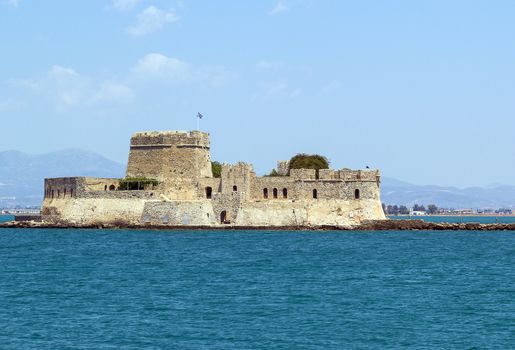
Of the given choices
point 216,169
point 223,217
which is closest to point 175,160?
point 223,217

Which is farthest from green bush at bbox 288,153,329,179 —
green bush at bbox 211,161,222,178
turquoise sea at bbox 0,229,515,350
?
turquoise sea at bbox 0,229,515,350

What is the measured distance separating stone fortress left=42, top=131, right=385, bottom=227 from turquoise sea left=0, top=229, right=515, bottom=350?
7560 millimetres

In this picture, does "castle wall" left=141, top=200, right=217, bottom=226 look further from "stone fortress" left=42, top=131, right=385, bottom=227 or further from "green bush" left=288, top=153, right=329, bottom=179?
"green bush" left=288, top=153, right=329, bottom=179

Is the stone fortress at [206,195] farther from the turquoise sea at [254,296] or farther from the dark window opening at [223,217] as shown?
the turquoise sea at [254,296]

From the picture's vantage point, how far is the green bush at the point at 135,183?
210 ft

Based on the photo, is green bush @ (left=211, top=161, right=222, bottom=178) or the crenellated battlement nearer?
the crenellated battlement

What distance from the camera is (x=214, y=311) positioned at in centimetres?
2786

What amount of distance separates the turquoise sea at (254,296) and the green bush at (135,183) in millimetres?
10585

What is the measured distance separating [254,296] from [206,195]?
33.3 metres

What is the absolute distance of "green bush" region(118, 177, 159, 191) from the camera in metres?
64.0

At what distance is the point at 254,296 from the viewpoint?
3103 centimetres

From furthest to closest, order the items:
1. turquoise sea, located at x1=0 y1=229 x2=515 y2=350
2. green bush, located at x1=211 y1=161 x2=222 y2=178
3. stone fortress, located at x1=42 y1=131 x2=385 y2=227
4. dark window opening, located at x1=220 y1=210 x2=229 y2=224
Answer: green bush, located at x1=211 y1=161 x2=222 y2=178, dark window opening, located at x1=220 y1=210 x2=229 y2=224, stone fortress, located at x1=42 y1=131 x2=385 y2=227, turquoise sea, located at x1=0 y1=229 x2=515 y2=350

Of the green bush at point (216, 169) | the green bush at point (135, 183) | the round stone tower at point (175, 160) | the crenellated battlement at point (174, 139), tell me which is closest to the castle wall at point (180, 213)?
the green bush at point (135, 183)

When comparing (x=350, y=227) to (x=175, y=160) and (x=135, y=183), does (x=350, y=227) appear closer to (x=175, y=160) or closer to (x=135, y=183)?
(x=175, y=160)
